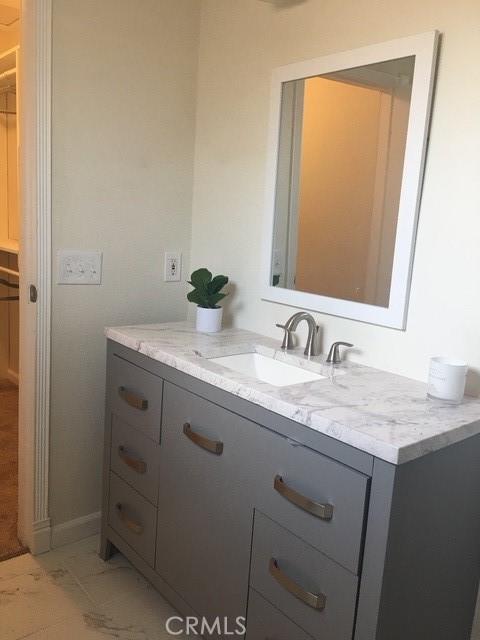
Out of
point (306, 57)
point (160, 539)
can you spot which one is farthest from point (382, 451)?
point (306, 57)

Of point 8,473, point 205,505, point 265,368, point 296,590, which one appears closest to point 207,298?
point 265,368

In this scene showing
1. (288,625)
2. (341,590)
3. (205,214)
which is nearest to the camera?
(341,590)

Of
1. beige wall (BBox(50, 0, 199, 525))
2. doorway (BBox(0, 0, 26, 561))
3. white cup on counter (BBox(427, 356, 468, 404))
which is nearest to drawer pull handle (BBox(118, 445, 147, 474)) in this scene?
beige wall (BBox(50, 0, 199, 525))

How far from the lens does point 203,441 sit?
1.60 meters

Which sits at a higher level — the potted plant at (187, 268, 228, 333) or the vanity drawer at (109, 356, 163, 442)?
the potted plant at (187, 268, 228, 333)

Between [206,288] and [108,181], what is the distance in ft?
1.80

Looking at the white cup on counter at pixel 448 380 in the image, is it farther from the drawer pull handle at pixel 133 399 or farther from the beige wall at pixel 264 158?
the drawer pull handle at pixel 133 399

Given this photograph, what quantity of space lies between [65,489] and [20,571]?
1.03ft

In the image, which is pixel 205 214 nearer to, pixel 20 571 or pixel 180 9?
pixel 180 9

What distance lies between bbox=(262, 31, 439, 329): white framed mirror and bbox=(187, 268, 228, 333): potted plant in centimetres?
18

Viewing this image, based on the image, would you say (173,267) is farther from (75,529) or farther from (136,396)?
(75,529)

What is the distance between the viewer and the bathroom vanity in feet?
3.88

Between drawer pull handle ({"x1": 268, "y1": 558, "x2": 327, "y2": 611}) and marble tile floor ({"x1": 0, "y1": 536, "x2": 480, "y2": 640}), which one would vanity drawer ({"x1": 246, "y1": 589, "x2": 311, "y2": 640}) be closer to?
drawer pull handle ({"x1": 268, "y1": 558, "x2": 327, "y2": 611})

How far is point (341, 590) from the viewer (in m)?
1.23
